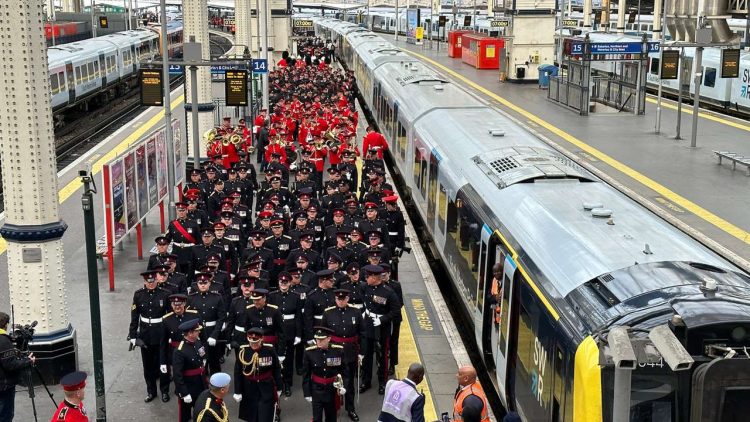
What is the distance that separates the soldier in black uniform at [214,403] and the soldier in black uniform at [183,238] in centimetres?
591

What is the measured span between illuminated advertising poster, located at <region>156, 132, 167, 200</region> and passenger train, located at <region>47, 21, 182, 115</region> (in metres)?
11.2

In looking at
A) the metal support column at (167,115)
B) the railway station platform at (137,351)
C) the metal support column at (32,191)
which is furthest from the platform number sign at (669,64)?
the metal support column at (32,191)

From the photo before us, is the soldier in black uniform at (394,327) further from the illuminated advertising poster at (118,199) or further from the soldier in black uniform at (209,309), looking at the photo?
the illuminated advertising poster at (118,199)

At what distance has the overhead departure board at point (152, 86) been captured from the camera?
19.1 metres

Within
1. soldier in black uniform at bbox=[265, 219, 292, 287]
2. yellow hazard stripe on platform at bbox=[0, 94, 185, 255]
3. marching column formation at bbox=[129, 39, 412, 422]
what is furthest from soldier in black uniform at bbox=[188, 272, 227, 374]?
yellow hazard stripe on platform at bbox=[0, 94, 185, 255]

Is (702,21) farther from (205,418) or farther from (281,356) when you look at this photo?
(205,418)

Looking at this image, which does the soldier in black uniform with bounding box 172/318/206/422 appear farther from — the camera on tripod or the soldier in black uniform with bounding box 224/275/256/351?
the camera on tripod

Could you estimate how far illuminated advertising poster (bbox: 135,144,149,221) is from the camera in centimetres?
1792

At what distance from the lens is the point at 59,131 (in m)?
37.3

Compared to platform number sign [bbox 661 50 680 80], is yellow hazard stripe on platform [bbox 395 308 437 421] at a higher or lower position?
lower

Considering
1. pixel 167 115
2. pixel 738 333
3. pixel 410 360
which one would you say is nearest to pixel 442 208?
pixel 410 360

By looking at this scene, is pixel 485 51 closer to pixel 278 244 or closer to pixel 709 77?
pixel 709 77

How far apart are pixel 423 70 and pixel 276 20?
27658mm

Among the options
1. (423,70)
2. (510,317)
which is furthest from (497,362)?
(423,70)
